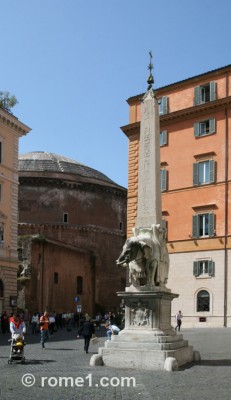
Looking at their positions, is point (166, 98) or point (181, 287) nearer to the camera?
point (181, 287)

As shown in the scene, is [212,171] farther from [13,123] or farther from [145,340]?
[145,340]

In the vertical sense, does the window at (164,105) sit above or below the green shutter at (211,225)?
above

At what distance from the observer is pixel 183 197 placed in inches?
1313

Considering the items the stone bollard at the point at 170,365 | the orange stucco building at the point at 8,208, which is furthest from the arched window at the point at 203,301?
the stone bollard at the point at 170,365

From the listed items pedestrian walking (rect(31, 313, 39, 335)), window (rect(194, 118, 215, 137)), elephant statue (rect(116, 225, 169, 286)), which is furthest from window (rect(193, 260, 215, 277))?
elephant statue (rect(116, 225, 169, 286))

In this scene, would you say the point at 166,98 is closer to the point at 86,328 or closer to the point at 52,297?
the point at 52,297

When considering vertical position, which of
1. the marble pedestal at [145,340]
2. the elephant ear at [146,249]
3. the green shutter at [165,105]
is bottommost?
the marble pedestal at [145,340]

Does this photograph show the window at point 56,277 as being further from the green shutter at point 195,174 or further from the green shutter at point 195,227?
the green shutter at point 195,174

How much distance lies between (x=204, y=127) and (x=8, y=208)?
1197 cm

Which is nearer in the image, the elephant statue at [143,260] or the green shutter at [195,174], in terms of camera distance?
the elephant statue at [143,260]

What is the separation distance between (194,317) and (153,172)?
739 inches

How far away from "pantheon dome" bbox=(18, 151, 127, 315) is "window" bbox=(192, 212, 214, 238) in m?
15.2

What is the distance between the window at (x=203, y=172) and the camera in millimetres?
32281

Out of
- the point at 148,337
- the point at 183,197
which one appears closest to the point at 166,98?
the point at 183,197
